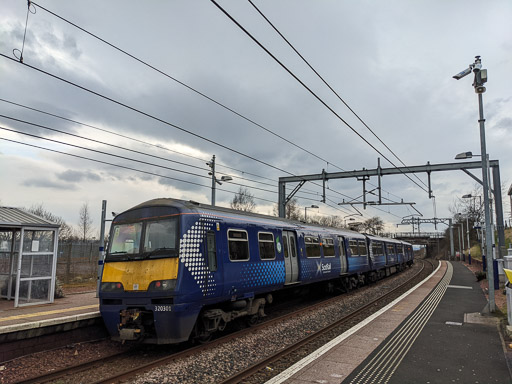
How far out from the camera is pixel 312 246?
43.9 feet

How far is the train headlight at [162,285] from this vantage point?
7.25 meters

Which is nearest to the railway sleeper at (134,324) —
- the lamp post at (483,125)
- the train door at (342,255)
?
the lamp post at (483,125)

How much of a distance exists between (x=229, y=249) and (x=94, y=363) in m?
3.49

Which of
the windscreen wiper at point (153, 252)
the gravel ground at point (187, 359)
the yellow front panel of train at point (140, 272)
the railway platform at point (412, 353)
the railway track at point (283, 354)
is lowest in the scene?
the gravel ground at point (187, 359)

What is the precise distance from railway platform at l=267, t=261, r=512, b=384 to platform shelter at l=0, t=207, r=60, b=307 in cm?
781

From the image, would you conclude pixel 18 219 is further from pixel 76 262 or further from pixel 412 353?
pixel 412 353

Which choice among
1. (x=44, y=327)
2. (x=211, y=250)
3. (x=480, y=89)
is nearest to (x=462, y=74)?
(x=480, y=89)

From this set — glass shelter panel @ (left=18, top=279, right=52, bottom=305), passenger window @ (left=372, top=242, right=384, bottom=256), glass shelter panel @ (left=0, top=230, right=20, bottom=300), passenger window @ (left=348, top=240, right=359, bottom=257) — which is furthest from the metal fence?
passenger window @ (left=372, top=242, right=384, bottom=256)

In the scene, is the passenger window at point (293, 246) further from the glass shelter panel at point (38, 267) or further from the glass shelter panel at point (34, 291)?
the glass shelter panel at point (34, 291)

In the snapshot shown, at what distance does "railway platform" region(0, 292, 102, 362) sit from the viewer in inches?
281

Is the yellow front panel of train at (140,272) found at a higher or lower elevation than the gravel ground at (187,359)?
higher

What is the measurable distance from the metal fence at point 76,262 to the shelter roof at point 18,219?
6640 millimetres

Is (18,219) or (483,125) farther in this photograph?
(483,125)

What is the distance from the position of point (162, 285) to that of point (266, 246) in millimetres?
3684
